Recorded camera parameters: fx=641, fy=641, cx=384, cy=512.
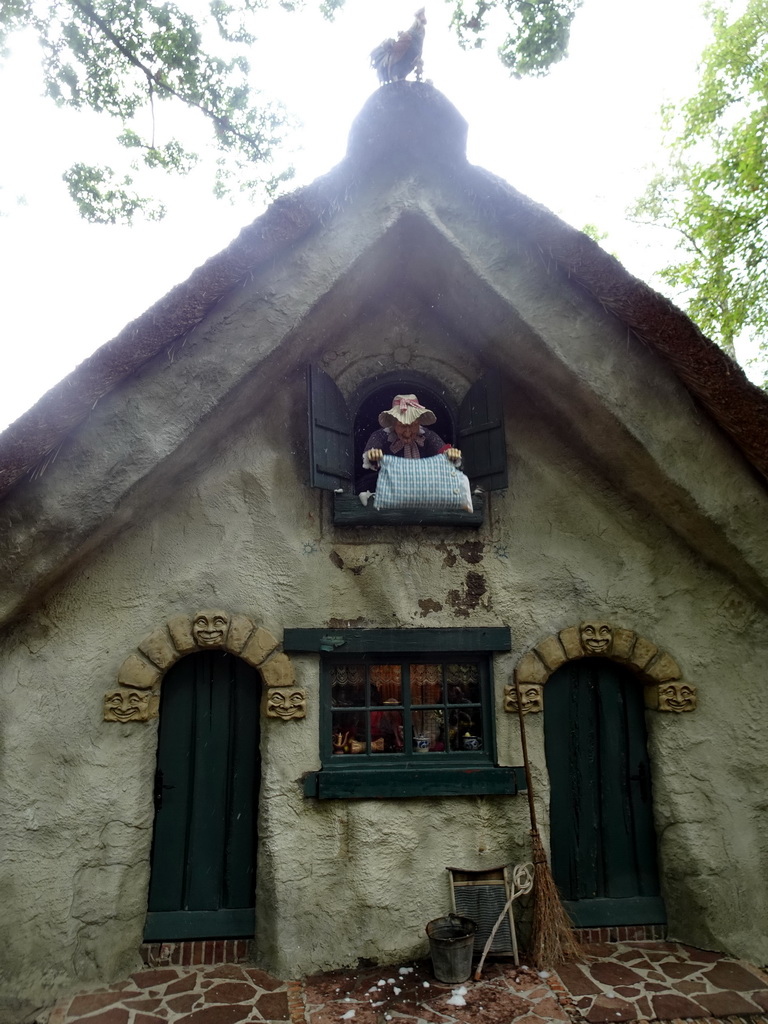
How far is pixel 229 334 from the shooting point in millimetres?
4512

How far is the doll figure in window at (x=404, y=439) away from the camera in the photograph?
5141 mm

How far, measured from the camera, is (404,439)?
5406 mm

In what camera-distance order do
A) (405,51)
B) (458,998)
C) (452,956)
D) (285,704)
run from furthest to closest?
(405,51) < (285,704) < (452,956) < (458,998)

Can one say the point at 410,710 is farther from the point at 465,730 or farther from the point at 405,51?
the point at 405,51

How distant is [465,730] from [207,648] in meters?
2.08

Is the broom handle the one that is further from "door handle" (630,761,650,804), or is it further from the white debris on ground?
the white debris on ground

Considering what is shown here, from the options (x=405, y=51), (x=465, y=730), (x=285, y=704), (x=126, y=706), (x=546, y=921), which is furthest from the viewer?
(x=405, y=51)

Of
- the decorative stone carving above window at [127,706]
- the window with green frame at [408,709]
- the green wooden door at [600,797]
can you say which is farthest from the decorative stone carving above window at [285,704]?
the green wooden door at [600,797]

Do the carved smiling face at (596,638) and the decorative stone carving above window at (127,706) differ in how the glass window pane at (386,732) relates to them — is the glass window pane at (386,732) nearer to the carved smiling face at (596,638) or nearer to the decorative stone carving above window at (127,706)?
the carved smiling face at (596,638)

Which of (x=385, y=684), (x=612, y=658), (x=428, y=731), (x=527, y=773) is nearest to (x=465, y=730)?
(x=428, y=731)

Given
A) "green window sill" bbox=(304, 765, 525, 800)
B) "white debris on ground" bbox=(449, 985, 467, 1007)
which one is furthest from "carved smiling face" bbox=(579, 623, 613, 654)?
"white debris on ground" bbox=(449, 985, 467, 1007)

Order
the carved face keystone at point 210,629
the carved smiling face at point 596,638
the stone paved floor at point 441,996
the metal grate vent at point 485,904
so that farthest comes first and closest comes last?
the carved smiling face at point 596,638 → the carved face keystone at point 210,629 → the metal grate vent at point 485,904 → the stone paved floor at point 441,996

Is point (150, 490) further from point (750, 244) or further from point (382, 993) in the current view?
point (750, 244)

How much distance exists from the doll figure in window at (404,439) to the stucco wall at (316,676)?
0.43 metres
